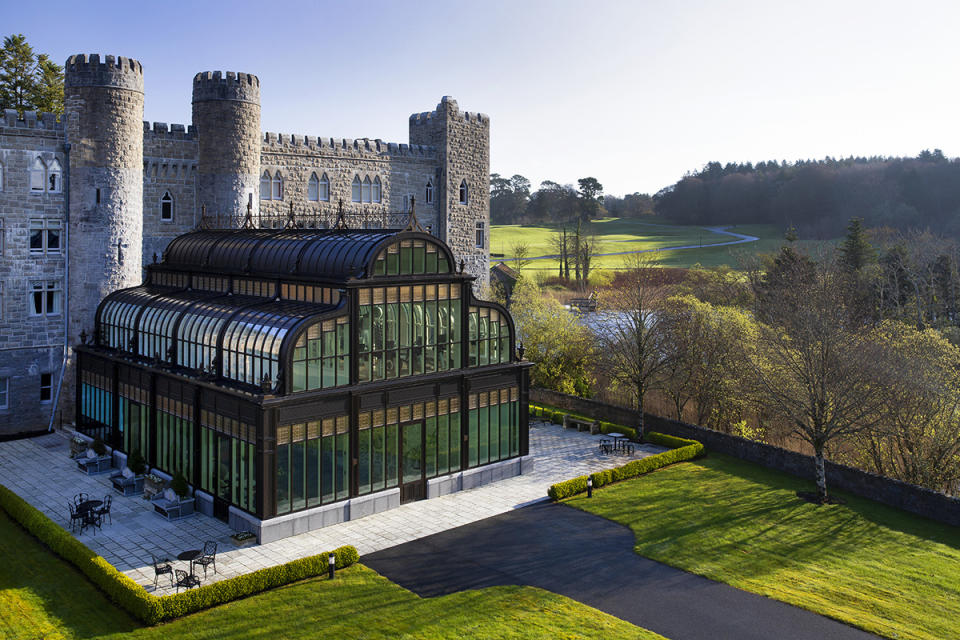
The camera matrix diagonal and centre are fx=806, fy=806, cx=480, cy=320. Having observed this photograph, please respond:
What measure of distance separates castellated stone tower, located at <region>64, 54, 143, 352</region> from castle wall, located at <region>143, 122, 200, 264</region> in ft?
8.53

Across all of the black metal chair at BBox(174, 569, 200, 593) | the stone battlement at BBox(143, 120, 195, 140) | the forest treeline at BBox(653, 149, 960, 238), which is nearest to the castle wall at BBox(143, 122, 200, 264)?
the stone battlement at BBox(143, 120, 195, 140)

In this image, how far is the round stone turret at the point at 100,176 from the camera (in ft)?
116

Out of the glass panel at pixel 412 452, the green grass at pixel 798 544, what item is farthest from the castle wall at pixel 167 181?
the green grass at pixel 798 544

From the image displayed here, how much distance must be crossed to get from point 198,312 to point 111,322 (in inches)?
270

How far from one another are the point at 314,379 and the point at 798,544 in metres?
16.3

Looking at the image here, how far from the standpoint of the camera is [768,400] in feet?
113

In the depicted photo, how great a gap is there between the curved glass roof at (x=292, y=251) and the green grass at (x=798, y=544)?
11.2m

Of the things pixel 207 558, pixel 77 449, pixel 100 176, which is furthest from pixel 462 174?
pixel 207 558

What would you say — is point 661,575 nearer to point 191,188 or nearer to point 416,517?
point 416,517

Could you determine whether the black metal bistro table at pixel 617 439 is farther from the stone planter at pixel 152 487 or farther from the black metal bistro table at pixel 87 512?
the black metal bistro table at pixel 87 512

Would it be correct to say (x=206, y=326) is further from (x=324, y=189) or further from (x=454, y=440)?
(x=324, y=189)

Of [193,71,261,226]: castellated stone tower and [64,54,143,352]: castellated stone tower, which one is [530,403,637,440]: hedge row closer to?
[193,71,261,226]: castellated stone tower

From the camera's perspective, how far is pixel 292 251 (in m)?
29.8

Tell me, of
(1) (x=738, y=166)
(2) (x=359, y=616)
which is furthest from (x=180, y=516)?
(1) (x=738, y=166)
